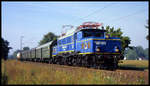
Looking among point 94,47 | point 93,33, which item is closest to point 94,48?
point 94,47

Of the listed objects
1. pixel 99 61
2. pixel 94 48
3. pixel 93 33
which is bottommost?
pixel 99 61

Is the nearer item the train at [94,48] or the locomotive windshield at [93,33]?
the train at [94,48]

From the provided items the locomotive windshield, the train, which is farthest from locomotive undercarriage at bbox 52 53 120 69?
the locomotive windshield

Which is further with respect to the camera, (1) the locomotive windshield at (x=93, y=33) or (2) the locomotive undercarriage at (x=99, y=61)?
(1) the locomotive windshield at (x=93, y=33)

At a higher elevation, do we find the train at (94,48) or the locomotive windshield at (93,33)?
the locomotive windshield at (93,33)

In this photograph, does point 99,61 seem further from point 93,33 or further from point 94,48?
point 93,33

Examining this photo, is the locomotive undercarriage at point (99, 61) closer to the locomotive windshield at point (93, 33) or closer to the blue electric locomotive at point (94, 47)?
the blue electric locomotive at point (94, 47)

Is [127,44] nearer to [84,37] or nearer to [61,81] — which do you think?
[84,37]

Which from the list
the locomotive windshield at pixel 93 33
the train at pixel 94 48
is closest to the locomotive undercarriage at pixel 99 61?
the train at pixel 94 48

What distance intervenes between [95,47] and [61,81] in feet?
30.5

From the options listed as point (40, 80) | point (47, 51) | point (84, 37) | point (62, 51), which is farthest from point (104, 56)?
point (47, 51)

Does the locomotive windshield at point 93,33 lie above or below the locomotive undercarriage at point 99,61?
above

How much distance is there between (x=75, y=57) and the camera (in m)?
20.5

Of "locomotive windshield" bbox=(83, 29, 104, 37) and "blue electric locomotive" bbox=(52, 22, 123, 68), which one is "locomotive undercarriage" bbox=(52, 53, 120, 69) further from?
"locomotive windshield" bbox=(83, 29, 104, 37)
